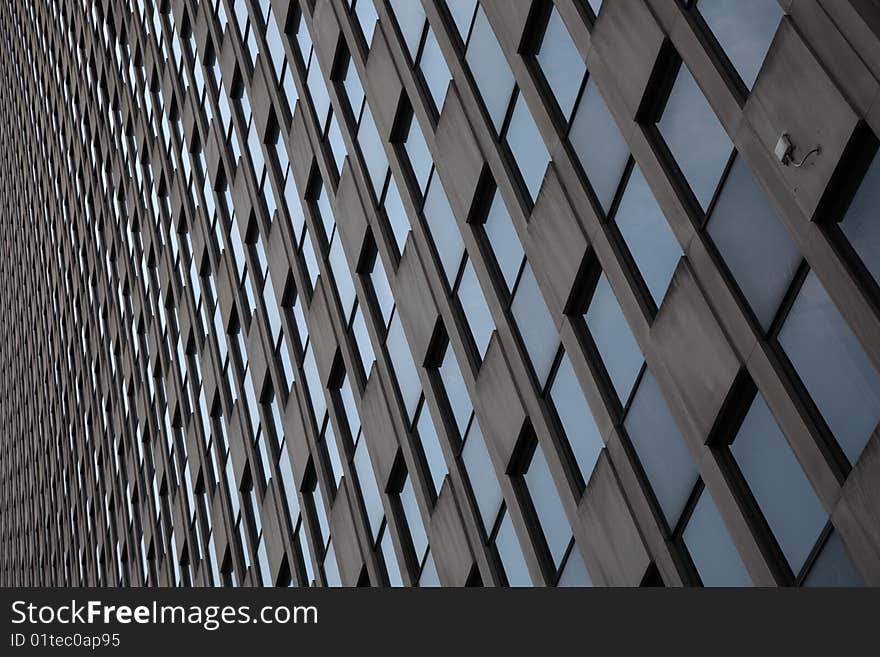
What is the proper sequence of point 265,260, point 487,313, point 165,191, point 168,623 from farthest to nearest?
A: 1. point 165,191
2. point 265,260
3. point 487,313
4. point 168,623

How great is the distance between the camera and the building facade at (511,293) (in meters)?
13.8

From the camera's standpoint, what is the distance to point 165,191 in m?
43.1

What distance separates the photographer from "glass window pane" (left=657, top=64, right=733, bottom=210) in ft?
50.8

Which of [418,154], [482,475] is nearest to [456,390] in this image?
[482,475]

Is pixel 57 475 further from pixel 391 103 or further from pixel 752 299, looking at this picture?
pixel 752 299

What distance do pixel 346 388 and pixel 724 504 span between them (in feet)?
45.4

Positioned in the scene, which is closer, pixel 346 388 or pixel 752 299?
pixel 752 299

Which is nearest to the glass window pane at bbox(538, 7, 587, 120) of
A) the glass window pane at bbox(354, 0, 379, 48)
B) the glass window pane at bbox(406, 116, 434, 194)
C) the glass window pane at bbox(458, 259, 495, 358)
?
the glass window pane at bbox(458, 259, 495, 358)

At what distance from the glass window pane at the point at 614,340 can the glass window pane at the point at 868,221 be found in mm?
4372

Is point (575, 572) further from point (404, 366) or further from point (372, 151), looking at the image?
point (372, 151)

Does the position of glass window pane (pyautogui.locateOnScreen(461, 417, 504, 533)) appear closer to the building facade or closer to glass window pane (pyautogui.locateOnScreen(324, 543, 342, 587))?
the building facade

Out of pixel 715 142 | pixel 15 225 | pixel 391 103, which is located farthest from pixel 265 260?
pixel 15 225

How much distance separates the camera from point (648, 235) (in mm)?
16812

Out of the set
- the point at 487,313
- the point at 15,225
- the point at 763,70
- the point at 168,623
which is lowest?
the point at 168,623
